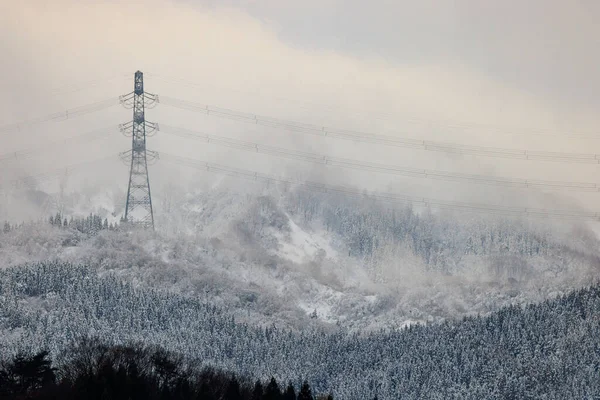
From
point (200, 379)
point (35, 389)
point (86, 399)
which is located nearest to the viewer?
point (86, 399)

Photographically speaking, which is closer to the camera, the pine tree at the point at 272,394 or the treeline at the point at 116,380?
the treeline at the point at 116,380

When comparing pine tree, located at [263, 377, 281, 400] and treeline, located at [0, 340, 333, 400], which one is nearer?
treeline, located at [0, 340, 333, 400]

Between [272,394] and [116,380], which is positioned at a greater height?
[116,380]

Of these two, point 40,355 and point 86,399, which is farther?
A: point 40,355

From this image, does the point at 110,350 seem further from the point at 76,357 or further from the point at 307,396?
the point at 307,396

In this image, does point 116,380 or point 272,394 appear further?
point 272,394

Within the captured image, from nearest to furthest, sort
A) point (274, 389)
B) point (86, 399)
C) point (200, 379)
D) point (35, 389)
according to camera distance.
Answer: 1. point (86, 399)
2. point (35, 389)
3. point (274, 389)
4. point (200, 379)

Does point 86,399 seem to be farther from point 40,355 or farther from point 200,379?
point 200,379

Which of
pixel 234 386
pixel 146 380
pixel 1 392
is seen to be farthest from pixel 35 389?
Result: pixel 234 386
